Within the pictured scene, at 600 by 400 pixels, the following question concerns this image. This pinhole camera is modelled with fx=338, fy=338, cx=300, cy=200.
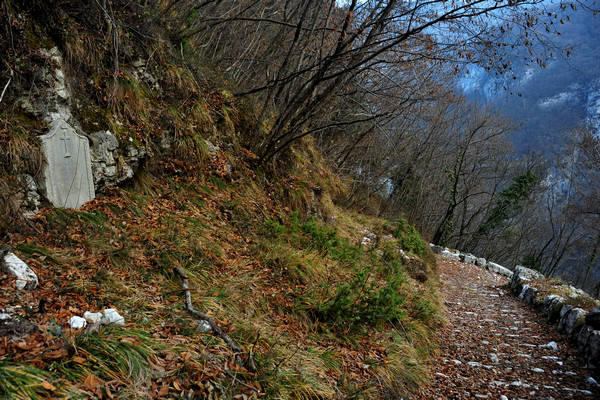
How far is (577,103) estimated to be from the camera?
39281mm

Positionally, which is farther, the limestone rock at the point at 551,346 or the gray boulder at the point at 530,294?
the gray boulder at the point at 530,294

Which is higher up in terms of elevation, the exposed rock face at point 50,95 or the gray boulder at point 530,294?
the exposed rock face at point 50,95

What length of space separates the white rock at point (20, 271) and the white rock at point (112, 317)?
572 millimetres

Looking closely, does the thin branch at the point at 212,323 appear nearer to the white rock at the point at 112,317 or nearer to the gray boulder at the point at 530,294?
the white rock at the point at 112,317

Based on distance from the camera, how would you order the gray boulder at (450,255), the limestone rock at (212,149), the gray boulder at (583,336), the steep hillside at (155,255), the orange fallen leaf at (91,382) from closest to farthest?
1. the orange fallen leaf at (91,382)
2. the steep hillside at (155,255)
3. the gray boulder at (583,336)
4. the limestone rock at (212,149)
5. the gray boulder at (450,255)

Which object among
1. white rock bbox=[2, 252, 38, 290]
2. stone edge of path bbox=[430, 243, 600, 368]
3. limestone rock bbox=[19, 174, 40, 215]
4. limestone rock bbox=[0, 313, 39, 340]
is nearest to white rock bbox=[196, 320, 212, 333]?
limestone rock bbox=[0, 313, 39, 340]

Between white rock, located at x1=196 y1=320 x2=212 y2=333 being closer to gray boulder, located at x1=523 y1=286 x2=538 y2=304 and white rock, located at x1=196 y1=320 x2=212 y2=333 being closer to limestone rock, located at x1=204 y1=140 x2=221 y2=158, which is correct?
limestone rock, located at x1=204 y1=140 x2=221 y2=158

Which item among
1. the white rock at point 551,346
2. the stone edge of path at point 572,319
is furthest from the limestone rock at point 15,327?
the white rock at point 551,346

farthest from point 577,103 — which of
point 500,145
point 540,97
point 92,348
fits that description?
point 92,348

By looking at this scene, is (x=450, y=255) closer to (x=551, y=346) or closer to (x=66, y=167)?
(x=551, y=346)

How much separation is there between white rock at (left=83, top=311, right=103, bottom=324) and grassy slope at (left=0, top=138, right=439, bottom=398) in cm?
10

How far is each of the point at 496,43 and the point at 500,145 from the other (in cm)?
2011

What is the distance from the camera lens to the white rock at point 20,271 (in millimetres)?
2332

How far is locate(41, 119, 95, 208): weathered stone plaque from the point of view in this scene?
334cm
